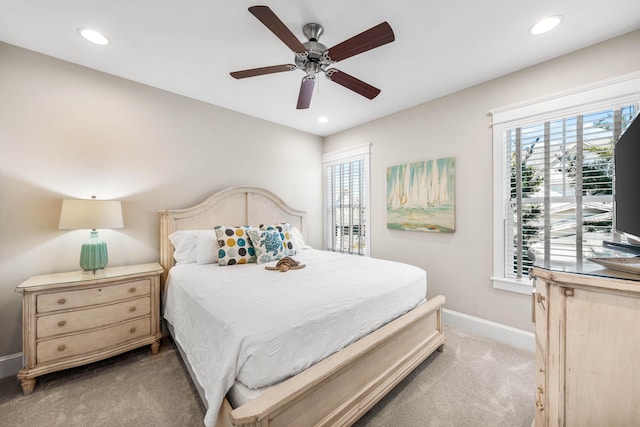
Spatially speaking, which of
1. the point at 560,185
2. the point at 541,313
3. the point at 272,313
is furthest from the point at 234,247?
the point at 560,185

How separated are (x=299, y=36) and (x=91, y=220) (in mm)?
2313

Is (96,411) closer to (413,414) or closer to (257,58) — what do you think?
(413,414)

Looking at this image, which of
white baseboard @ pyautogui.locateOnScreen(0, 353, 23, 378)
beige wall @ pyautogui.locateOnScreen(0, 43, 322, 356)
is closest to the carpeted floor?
white baseboard @ pyautogui.locateOnScreen(0, 353, 23, 378)

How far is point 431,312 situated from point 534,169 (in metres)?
1.70

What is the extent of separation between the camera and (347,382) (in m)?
1.50

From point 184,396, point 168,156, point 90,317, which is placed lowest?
point 184,396

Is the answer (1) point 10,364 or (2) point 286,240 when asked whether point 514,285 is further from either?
(1) point 10,364

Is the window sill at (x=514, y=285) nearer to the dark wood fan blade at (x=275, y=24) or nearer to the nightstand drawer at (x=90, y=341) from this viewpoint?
the dark wood fan blade at (x=275, y=24)

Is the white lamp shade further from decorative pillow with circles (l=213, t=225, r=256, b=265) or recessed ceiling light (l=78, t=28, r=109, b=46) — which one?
recessed ceiling light (l=78, t=28, r=109, b=46)

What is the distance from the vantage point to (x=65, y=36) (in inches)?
81.3

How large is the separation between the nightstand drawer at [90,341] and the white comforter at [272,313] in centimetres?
26

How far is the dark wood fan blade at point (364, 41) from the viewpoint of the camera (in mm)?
1545

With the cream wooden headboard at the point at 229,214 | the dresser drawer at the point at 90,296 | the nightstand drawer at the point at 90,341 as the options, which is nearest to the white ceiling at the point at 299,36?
the cream wooden headboard at the point at 229,214

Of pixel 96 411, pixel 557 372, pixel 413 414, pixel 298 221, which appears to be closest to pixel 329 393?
pixel 413 414
